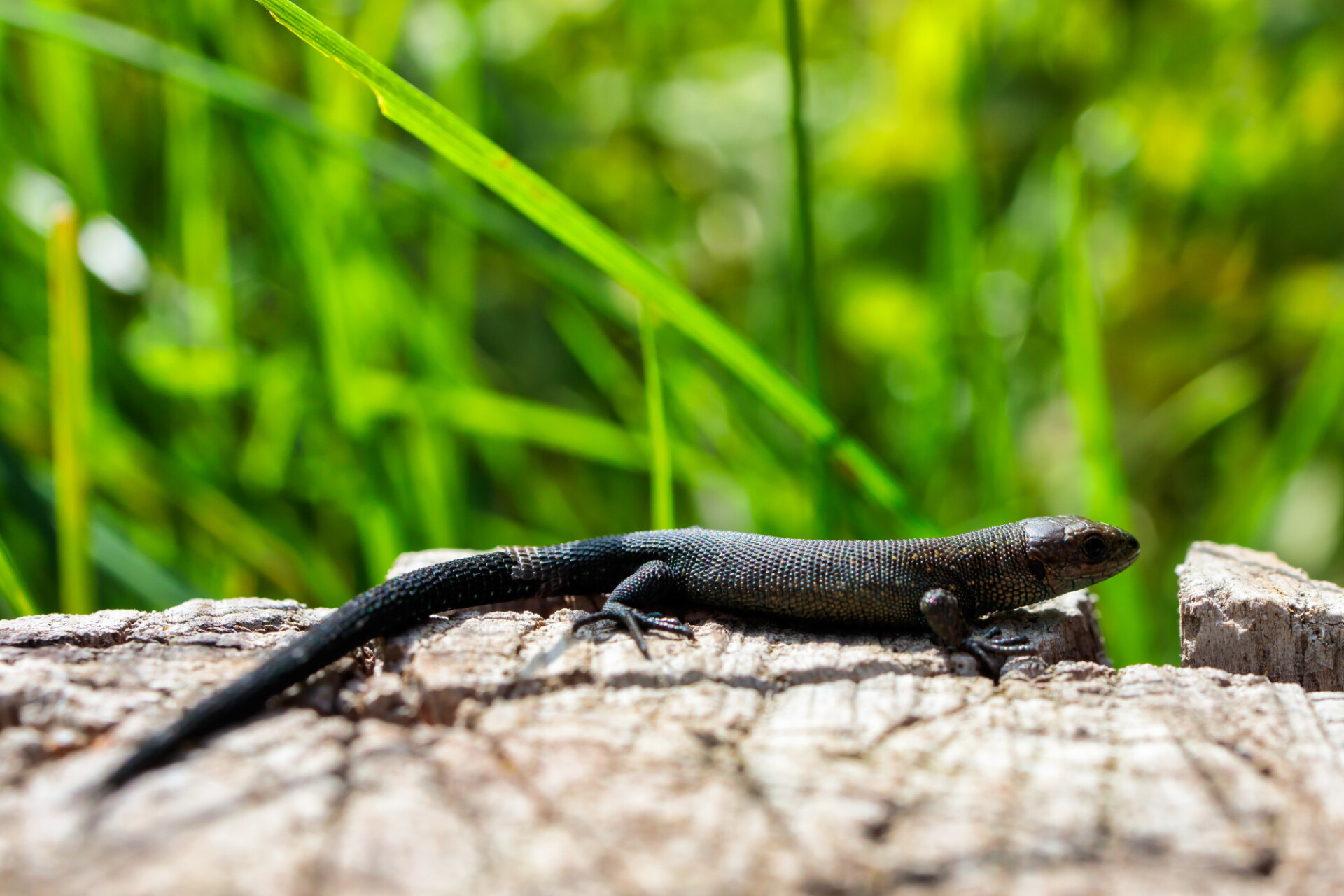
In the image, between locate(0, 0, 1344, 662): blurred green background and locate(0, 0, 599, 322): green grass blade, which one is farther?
locate(0, 0, 1344, 662): blurred green background

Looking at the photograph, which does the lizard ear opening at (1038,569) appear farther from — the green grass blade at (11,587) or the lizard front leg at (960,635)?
the green grass blade at (11,587)

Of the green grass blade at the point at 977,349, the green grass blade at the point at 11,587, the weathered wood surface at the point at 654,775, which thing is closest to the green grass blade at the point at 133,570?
the green grass blade at the point at 11,587

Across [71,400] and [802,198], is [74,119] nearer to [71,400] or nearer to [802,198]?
[71,400]

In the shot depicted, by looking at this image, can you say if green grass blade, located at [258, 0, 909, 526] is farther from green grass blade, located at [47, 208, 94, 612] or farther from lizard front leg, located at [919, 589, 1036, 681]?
green grass blade, located at [47, 208, 94, 612]

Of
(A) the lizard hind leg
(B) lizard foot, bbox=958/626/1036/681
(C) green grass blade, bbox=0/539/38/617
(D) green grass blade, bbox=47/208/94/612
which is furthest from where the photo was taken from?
(D) green grass blade, bbox=47/208/94/612

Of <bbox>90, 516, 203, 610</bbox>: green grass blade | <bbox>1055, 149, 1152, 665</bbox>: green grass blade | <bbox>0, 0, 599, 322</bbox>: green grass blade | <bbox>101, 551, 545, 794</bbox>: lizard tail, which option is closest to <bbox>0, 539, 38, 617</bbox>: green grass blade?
<bbox>90, 516, 203, 610</bbox>: green grass blade

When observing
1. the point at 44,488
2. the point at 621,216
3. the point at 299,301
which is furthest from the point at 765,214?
the point at 44,488

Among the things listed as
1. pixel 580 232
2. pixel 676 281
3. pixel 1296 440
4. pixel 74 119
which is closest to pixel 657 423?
pixel 580 232
